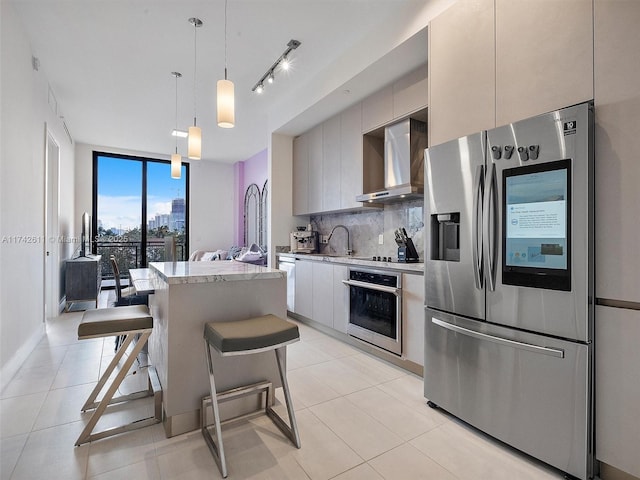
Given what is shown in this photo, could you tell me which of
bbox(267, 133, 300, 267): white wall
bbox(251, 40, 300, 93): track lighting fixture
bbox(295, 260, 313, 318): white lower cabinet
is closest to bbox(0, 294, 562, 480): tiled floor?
bbox(295, 260, 313, 318): white lower cabinet

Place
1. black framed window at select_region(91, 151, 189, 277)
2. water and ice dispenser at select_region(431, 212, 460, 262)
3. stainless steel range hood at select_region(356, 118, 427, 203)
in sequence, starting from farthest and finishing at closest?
black framed window at select_region(91, 151, 189, 277), stainless steel range hood at select_region(356, 118, 427, 203), water and ice dispenser at select_region(431, 212, 460, 262)

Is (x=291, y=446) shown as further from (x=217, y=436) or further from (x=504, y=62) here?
(x=504, y=62)

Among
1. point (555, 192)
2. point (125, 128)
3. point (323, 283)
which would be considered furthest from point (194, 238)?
point (555, 192)

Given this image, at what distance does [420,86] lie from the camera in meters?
2.91

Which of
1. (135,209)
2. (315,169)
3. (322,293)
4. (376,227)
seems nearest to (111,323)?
(322,293)

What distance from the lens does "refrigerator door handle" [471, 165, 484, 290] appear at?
186 cm

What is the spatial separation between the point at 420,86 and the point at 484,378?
2396 mm

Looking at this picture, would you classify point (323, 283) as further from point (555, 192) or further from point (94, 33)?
point (94, 33)

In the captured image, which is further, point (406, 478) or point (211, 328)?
point (211, 328)

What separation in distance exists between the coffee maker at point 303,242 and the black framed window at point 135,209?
11.2 ft

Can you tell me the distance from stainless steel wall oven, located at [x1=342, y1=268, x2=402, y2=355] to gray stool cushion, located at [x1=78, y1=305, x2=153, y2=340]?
187cm

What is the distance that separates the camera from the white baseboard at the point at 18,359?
7.86 ft

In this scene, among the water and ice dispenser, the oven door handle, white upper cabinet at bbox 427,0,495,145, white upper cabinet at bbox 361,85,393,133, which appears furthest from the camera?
white upper cabinet at bbox 361,85,393,133

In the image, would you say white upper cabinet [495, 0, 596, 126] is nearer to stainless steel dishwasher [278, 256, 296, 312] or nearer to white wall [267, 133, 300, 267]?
stainless steel dishwasher [278, 256, 296, 312]
